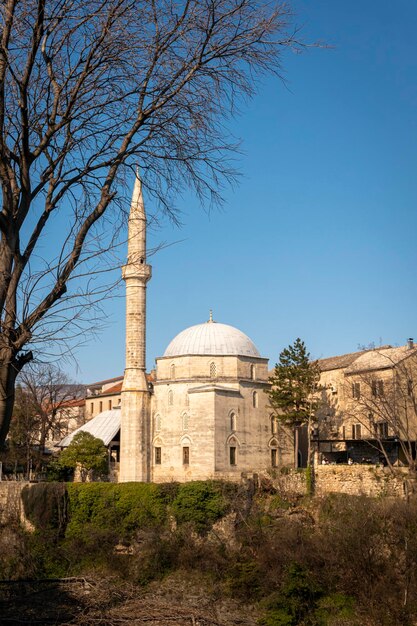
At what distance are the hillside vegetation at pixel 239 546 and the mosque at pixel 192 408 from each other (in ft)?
16.5

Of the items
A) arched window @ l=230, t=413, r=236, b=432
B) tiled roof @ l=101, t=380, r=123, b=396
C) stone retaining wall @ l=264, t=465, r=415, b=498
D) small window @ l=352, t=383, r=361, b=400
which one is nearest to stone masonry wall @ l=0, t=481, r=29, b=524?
arched window @ l=230, t=413, r=236, b=432

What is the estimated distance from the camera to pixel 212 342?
3803cm

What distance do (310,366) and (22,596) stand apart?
33.4 m

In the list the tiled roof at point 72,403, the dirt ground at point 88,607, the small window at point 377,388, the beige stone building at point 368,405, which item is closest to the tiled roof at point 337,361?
the beige stone building at point 368,405

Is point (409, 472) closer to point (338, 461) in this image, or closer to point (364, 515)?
point (364, 515)

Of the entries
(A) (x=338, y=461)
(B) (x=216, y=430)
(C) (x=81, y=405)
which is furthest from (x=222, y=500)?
(C) (x=81, y=405)

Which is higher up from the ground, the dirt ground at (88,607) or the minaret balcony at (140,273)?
the minaret balcony at (140,273)

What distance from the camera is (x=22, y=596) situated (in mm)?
4918

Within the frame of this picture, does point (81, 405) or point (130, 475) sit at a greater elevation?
point (81, 405)

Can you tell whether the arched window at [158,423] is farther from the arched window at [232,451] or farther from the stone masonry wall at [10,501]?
the stone masonry wall at [10,501]

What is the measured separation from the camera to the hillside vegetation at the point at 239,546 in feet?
66.5

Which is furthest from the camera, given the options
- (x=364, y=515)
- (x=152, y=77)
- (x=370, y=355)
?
(x=370, y=355)

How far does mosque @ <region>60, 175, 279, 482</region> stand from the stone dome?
0.05m

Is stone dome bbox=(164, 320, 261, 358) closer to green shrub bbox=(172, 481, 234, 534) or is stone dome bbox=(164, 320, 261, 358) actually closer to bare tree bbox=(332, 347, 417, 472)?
bare tree bbox=(332, 347, 417, 472)
